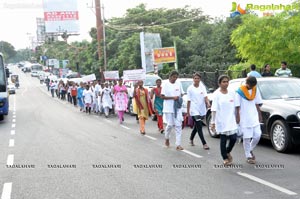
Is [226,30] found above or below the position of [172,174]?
above

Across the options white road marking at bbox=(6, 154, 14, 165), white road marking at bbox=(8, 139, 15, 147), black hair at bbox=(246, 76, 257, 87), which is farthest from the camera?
white road marking at bbox=(8, 139, 15, 147)

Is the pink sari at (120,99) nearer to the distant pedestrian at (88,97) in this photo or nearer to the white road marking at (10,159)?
the distant pedestrian at (88,97)

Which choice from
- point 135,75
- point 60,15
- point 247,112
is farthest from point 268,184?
point 60,15

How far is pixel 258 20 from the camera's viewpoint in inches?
835

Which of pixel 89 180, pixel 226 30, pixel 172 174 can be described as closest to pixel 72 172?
pixel 89 180

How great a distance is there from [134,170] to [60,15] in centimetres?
8004

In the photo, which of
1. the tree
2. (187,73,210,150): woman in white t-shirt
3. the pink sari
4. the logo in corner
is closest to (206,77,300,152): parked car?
(187,73,210,150): woman in white t-shirt

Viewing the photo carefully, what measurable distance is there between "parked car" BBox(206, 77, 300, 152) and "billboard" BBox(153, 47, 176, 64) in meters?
23.8

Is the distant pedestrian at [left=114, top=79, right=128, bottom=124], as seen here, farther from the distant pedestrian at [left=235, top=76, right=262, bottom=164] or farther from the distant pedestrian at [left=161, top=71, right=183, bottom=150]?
the distant pedestrian at [left=235, top=76, right=262, bottom=164]

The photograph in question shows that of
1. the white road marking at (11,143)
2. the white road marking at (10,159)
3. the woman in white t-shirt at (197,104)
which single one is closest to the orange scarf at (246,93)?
the woman in white t-shirt at (197,104)

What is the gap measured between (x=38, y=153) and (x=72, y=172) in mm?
2482

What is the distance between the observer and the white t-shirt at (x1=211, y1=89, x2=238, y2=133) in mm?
8266

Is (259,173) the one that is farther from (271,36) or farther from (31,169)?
(271,36)

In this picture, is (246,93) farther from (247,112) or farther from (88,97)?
(88,97)
